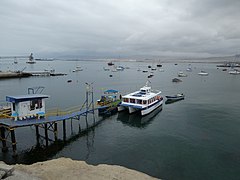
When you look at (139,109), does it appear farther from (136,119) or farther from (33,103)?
(33,103)

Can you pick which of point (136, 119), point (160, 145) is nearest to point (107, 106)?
point (136, 119)

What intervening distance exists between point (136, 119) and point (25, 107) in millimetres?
25090

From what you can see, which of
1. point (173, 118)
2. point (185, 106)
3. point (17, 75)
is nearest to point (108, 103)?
point (173, 118)

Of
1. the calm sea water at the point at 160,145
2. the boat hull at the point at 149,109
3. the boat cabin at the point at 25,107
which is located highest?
the boat cabin at the point at 25,107

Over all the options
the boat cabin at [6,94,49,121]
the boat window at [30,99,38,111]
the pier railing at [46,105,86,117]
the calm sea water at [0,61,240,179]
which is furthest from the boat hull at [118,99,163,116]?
the boat window at [30,99,38,111]

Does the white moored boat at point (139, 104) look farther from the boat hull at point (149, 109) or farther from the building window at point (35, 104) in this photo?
the building window at point (35, 104)

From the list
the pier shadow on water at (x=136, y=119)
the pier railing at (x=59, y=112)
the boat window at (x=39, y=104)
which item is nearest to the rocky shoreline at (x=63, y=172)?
the boat window at (x=39, y=104)

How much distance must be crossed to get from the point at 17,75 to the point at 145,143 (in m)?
122

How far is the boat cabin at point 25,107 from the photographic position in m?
28.0

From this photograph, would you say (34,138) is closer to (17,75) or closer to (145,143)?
(145,143)

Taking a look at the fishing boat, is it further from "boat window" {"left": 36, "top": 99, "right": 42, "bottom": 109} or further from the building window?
the building window

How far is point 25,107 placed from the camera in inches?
1130

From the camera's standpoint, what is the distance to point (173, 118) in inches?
1817

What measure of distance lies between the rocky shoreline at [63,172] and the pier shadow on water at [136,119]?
20.4m
